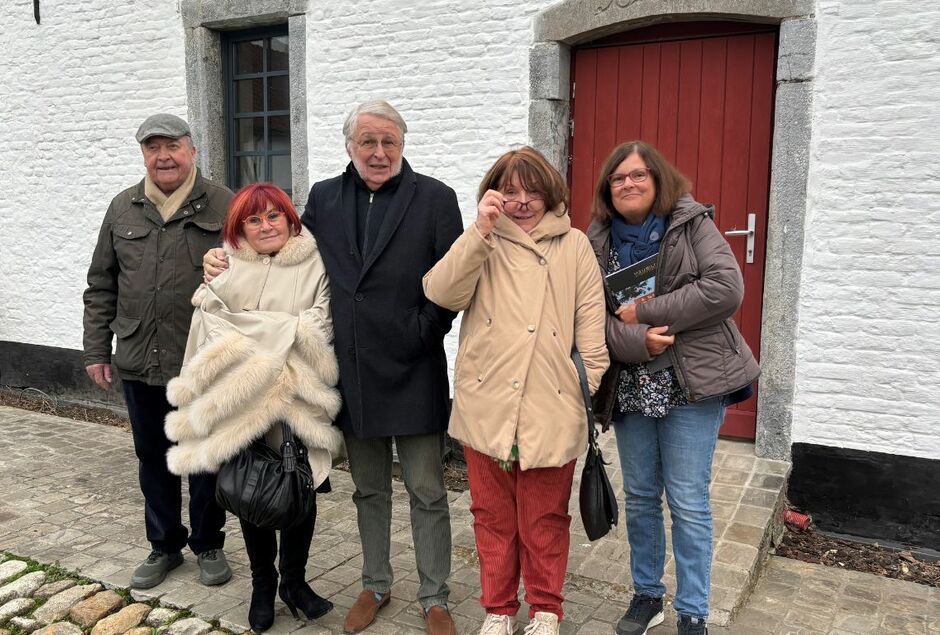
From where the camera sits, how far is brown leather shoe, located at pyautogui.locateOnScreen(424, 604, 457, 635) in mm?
3107

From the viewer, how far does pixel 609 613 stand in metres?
3.38

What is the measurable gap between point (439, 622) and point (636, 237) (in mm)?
1622

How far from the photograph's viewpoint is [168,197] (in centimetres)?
350

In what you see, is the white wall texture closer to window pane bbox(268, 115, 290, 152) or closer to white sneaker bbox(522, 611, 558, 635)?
window pane bbox(268, 115, 290, 152)

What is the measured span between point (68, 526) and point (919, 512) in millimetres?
4470

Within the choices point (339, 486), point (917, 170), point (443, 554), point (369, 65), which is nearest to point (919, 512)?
point (917, 170)

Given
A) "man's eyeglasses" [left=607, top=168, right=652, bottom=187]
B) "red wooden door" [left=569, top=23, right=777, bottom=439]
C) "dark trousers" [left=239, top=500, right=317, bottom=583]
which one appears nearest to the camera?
"man's eyeglasses" [left=607, top=168, right=652, bottom=187]

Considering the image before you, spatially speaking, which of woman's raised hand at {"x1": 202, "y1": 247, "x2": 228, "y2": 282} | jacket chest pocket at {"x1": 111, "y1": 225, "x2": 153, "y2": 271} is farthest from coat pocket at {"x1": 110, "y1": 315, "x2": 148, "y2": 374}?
woman's raised hand at {"x1": 202, "y1": 247, "x2": 228, "y2": 282}

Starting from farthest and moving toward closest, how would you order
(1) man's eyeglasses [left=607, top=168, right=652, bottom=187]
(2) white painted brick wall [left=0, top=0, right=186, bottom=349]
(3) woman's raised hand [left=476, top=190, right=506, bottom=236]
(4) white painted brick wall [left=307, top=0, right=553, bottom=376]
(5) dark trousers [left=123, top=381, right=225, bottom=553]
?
(2) white painted brick wall [left=0, top=0, right=186, bottom=349], (4) white painted brick wall [left=307, top=0, right=553, bottom=376], (5) dark trousers [left=123, top=381, right=225, bottom=553], (1) man's eyeglasses [left=607, top=168, right=652, bottom=187], (3) woman's raised hand [left=476, top=190, right=506, bottom=236]

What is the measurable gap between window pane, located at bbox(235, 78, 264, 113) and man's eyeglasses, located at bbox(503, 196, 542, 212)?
4198 mm

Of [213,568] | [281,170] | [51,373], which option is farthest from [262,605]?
[51,373]

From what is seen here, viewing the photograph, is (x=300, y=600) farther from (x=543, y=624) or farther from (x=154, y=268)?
(x=154, y=268)

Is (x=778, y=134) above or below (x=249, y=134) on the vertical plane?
below

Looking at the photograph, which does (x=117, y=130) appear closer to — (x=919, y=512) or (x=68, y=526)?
(x=68, y=526)
